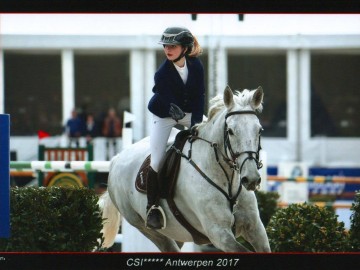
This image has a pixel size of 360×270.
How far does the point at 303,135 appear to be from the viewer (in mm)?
9922

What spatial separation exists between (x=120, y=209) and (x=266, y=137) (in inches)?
128

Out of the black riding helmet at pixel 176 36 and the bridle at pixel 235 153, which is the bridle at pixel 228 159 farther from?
the black riding helmet at pixel 176 36

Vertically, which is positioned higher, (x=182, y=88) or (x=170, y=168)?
(x=182, y=88)

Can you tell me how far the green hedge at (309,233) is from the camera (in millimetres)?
5855

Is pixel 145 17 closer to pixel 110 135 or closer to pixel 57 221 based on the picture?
pixel 57 221

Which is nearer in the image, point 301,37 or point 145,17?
point 145,17

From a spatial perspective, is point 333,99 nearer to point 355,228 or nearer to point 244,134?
point 355,228

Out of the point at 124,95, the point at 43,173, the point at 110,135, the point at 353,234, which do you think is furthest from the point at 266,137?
the point at 353,234

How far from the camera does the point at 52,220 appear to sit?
589 cm

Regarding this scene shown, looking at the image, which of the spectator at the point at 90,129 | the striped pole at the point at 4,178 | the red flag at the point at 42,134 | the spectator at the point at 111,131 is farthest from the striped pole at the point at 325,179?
the striped pole at the point at 4,178

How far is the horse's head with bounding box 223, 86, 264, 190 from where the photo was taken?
17.2 feet

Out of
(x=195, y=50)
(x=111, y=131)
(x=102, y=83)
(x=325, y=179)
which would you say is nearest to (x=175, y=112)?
(x=195, y=50)

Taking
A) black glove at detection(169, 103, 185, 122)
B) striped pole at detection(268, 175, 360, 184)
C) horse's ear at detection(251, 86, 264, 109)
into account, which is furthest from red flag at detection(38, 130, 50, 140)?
Result: striped pole at detection(268, 175, 360, 184)

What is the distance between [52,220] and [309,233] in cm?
164
